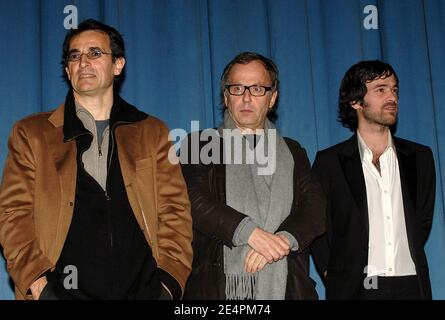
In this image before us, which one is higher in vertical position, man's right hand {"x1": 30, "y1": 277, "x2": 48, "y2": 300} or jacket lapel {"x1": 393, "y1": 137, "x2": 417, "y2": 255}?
jacket lapel {"x1": 393, "y1": 137, "x2": 417, "y2": 255}

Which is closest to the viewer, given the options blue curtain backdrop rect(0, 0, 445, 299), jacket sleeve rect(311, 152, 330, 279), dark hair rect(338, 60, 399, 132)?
jacket sleeve rect(311, 152, 330, 279)

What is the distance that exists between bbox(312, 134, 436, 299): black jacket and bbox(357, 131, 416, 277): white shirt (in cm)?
3

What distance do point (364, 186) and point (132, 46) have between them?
5.39 ft

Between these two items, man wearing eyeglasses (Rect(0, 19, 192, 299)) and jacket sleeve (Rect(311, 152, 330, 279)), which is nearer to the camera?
man wearing eyeglasses (Rect(0, 19, 192, 299))

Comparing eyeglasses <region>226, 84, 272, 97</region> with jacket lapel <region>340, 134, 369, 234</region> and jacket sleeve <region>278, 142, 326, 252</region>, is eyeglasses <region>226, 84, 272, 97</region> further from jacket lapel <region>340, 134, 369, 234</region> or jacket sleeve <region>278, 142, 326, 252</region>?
jacket lapel <region>340, 134, 369, 234</region>

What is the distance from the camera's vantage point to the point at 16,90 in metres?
3.73

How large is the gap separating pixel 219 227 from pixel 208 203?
0.12 metres

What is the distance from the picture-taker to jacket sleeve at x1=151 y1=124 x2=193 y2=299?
8.16ft

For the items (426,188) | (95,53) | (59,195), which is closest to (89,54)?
(95,53)

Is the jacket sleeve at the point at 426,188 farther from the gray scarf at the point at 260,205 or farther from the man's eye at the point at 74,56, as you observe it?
the man's eye at the point at 74,56

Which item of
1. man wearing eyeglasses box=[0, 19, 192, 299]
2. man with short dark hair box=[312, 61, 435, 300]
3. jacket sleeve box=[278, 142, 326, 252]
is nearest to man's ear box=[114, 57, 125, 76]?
man wearing eyeglasses box=[0, 19, 192, 299]

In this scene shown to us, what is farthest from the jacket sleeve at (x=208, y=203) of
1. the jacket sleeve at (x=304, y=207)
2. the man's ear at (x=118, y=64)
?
the man's ear at (x=118, y=64)

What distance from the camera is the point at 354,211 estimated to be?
3143mm

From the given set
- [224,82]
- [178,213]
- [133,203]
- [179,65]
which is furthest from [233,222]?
[179,65]
